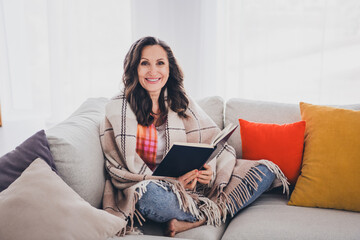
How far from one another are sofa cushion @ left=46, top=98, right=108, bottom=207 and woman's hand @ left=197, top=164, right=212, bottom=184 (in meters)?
0.46

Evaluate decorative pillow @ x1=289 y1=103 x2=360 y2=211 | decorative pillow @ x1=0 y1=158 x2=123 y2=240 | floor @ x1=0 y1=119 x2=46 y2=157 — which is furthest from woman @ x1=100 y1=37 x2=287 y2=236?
floor @ x1=0 y1=119 x2=46 y2=157

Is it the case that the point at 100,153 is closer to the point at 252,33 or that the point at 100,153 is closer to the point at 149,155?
the point at 149,155

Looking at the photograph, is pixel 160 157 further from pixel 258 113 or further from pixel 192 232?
pixel 258 113

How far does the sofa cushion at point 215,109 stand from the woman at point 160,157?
166 mm

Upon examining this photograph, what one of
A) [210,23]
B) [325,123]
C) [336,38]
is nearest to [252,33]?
[210,23]

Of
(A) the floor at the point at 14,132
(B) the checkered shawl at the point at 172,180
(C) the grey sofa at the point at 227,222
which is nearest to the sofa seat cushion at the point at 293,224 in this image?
(C) the grey sofa at the point at 227,222

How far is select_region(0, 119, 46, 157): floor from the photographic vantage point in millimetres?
2363

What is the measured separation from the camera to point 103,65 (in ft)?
10.1

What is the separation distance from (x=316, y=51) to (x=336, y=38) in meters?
0.17

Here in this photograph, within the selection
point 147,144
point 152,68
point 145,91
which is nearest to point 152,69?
point 152,68

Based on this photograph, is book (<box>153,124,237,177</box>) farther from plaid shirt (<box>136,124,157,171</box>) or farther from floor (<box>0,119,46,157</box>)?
floor (<box>0,119,46,157</box>)

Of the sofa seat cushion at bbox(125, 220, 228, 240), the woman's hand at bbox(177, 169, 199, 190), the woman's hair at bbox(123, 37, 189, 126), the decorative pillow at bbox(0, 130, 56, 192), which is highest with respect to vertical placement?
the woman's hair at bbox(123, 37, 189, 126)

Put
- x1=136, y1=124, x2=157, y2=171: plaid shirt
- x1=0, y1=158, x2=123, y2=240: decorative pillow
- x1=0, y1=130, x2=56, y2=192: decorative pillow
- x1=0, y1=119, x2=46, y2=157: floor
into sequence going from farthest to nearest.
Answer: x1=0, y1=119, x2=46, y2=157: floor, x1=136, y1=124, x2=157, y2=171: plaid shirt, x1=0, y1=130, x2=56, y2=192: decorative pillow, x1=0, y1=158, x2=123, y2=240: decorative pillow

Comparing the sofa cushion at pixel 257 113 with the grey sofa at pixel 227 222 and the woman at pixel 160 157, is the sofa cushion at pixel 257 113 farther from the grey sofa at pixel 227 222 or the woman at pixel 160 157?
the grey sofa at pixel 227 222
